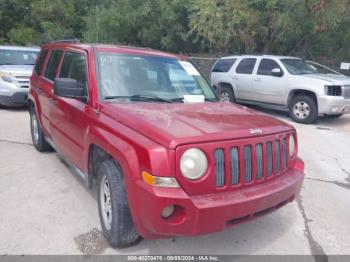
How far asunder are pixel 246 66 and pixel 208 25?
343cm

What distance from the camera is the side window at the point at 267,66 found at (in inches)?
436

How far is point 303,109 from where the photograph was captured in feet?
33.5

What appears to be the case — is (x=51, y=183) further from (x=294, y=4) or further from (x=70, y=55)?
(x=294, y=4)

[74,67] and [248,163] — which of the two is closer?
[248,163]

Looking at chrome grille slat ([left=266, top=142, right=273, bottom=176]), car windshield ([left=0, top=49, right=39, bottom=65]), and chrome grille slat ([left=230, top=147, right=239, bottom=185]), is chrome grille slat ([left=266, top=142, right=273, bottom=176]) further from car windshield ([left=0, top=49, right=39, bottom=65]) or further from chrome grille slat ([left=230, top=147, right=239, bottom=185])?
car windshield ([left=0, top=49, right=39, bottom=65])

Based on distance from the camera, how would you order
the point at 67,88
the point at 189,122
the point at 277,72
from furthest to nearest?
the point at 277,72, the point at 67,88, the point at 189,122

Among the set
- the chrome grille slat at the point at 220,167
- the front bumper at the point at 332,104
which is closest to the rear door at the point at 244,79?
the front bumper at the point at 332,104

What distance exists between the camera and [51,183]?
499 centimetres

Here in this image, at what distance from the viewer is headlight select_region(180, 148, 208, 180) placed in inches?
113

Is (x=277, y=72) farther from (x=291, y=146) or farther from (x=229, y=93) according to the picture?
(x=291, y=146)

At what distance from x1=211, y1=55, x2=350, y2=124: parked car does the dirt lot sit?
404 centimetres

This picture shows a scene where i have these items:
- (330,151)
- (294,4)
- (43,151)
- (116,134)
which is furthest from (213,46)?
(116,134)

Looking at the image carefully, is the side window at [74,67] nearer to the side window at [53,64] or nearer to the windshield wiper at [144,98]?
the side window at [53,64]

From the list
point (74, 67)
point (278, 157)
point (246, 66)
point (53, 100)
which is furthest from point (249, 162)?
point (246, 66)
